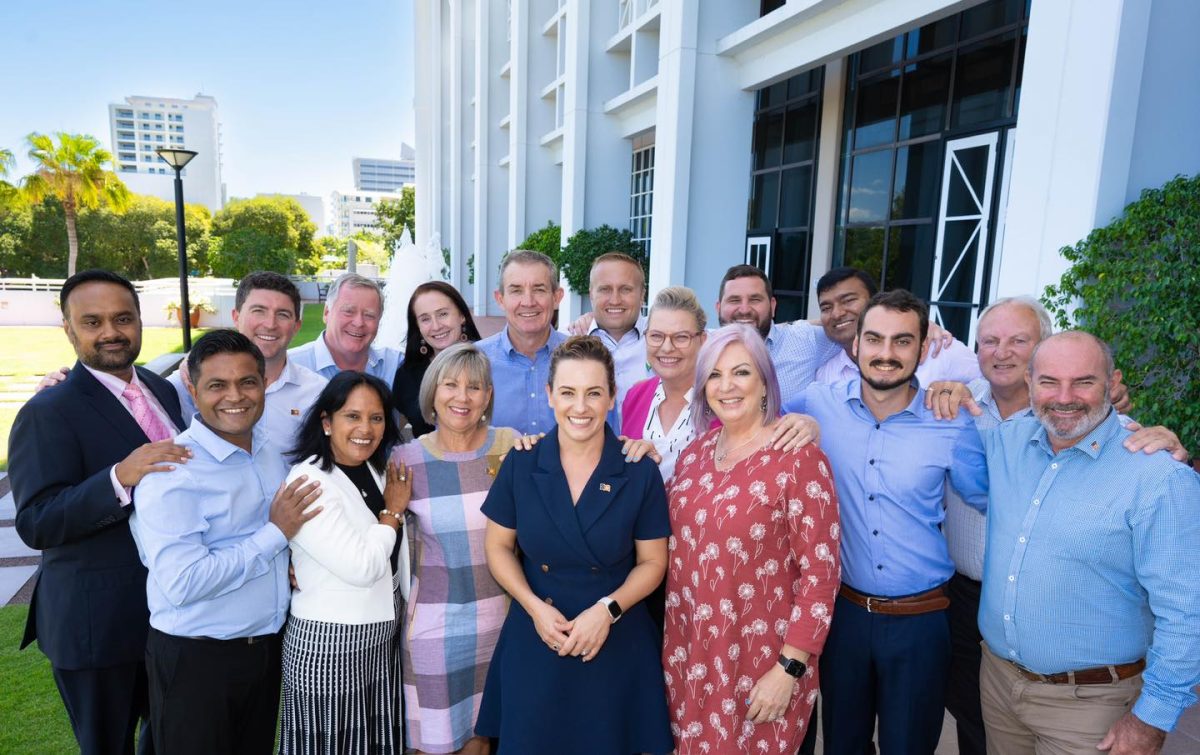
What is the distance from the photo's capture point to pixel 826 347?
14.4 feet

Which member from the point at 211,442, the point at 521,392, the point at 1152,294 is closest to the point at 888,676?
the point at 521,392

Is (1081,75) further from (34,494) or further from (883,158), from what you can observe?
(34,494)

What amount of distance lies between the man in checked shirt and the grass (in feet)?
14.6

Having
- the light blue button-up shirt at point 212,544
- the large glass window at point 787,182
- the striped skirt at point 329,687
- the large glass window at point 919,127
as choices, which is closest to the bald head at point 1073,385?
the striped skirt at point 329,687

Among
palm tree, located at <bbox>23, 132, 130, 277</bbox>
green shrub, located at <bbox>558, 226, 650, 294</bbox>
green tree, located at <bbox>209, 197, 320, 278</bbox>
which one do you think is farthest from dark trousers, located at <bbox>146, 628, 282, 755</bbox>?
green tree, located at <bbox>209, 197, 320, 278</bbox>

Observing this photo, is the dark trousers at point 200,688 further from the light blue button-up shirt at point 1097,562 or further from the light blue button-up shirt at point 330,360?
the light blue button-up shirt at point 1097,562

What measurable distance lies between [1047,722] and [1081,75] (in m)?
4.62

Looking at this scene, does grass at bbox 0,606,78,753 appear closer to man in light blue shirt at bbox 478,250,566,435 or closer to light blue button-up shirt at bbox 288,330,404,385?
light blue button-up shirt at bbox 288,330,404,385

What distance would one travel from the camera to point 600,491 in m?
2.44

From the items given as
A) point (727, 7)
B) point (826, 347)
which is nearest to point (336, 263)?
point (727, 7)

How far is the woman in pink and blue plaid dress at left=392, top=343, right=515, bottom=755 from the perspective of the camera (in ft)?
8.84

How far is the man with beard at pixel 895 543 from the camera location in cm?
258

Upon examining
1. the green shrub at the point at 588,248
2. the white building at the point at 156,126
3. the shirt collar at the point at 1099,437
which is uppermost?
the white building at the point at 156,126

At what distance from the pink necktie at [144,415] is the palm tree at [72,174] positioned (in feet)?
124
